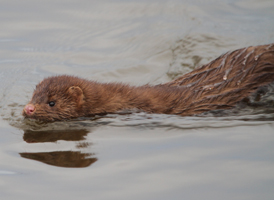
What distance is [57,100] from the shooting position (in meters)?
6.82

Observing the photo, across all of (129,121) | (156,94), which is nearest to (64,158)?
(129,121)

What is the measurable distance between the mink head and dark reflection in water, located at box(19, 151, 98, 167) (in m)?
1.14

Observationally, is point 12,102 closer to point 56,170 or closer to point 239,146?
point 56,170

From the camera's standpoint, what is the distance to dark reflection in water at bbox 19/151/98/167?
5.39 meters

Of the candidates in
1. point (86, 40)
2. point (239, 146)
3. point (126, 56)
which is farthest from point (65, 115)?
point (86, 40)

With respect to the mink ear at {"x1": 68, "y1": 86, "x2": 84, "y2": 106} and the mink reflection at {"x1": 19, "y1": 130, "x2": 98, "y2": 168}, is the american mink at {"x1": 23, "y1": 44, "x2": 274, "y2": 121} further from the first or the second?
the mink reflection at {"x1": 19, "y1": 130, "x2": 98, "y2": 168}

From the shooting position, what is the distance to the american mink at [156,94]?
6.80 meters

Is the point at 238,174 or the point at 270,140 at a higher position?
the point at 270,140

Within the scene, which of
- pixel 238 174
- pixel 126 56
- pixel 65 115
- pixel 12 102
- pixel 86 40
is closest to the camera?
pixel 238 174

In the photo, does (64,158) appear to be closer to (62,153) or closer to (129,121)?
(62,153)

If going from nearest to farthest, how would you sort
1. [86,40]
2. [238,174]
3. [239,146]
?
1. [238,174]
2. [239,146]
3. [86,40]

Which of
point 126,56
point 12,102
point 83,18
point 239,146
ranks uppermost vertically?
point 83,18

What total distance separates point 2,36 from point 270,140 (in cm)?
740

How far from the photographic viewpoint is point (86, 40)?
1095cm
